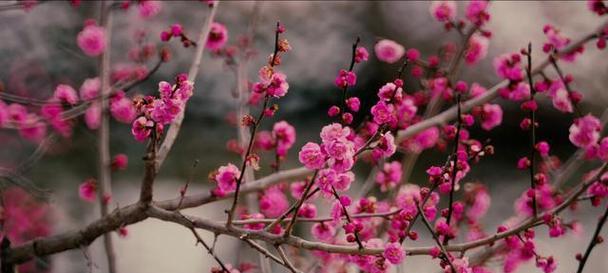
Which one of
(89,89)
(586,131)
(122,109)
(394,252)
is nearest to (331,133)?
(394,252)

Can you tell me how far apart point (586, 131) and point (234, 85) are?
165 inches

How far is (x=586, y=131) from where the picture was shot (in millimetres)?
2453

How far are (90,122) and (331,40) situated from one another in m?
5.14

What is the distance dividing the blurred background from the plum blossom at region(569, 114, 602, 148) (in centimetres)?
304

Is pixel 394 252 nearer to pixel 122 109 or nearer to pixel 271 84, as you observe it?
pixel 271 84

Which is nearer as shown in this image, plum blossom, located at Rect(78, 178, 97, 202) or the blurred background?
plum blossom, located at Rect(78, 178, 97, 202)

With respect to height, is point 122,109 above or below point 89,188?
above

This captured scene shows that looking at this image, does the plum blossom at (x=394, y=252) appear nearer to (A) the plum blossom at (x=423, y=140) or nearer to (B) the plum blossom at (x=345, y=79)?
(B) the plum blossom at (x=345, y=79)

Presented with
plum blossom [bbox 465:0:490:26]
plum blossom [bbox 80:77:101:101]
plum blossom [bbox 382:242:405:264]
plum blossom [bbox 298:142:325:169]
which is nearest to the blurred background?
plum blossom [bbox 80:77:101:101]

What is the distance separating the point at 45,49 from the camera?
6.68m

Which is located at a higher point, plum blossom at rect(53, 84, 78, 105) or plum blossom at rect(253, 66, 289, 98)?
plum blossom at rect(53, 84, 78, 105)

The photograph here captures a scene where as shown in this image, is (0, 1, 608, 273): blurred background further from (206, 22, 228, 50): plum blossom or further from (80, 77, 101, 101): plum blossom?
(206, 22, 228, 50): plum blossom

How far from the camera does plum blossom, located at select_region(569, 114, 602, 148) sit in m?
2.44

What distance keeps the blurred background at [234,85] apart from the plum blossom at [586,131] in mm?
3039
